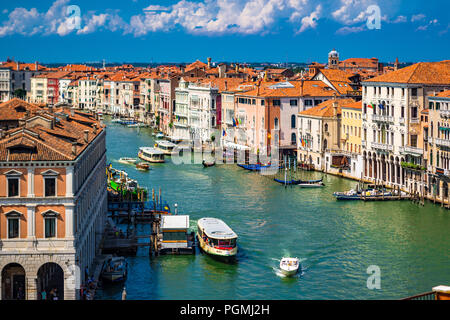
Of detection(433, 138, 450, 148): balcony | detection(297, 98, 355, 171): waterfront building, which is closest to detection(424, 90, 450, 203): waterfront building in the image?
detection(433, 138, 450, 148): balcony

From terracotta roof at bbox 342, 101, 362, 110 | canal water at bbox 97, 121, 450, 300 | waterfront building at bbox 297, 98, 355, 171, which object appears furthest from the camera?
waterfront building at bbox 297, 98, 355, 171

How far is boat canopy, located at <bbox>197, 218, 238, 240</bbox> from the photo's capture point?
61.9 feet

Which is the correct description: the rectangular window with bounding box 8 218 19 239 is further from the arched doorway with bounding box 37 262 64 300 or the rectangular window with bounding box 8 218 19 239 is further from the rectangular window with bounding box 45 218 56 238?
the arched doorway with bounding box 37 262 64 300

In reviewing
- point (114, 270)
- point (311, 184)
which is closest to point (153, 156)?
point (311, 184)

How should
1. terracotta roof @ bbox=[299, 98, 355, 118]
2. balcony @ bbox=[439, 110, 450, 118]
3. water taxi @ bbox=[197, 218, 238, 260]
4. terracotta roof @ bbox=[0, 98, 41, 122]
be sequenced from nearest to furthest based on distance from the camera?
water taxi @ bbox=[197, 218, 238, 260]
terracotta roof @ bbox=[0, 98, 41, 122]
balcony @ bbox=[439, 110, 450, 118]
terracotta roof @ bbox=[299, 98, 355, 118]

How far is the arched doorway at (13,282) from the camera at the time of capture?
1427cm

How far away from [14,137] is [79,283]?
310 centimetres

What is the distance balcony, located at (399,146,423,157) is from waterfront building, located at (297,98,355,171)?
5159 millimetres

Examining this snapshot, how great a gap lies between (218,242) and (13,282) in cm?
578

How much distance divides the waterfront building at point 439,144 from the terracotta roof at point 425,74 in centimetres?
152

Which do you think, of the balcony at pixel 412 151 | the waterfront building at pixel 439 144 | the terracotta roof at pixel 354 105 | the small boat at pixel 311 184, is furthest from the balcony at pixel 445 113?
the terracotta roof at pixel 354 105

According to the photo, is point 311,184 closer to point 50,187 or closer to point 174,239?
point 174,239

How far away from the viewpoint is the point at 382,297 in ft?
51.7
